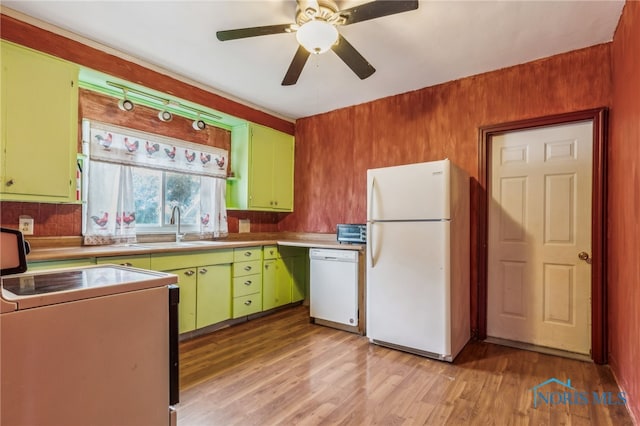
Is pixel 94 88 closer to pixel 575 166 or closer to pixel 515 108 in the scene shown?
pixel 515 108

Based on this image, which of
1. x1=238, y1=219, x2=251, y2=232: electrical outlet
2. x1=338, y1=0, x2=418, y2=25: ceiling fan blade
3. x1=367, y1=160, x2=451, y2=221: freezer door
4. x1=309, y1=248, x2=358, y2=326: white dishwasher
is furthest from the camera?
x1=238, y1=219, x2=251, y2=232: electrical outlet

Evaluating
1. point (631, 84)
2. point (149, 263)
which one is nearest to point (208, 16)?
point (149, 263)

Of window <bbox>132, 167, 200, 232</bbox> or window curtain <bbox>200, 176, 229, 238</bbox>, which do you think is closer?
window <bbox>132, 167, 200, 232</bbox>

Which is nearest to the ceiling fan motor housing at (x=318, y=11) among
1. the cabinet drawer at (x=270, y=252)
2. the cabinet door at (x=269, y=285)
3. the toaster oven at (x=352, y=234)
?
→ the toaster oven at (x=352, y=234)

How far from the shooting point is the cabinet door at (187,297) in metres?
2.89

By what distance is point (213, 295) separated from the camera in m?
3.17

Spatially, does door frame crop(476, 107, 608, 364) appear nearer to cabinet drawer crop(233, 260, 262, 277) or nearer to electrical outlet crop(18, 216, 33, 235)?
cabinet drawer crop(233, 260, 262, 277)

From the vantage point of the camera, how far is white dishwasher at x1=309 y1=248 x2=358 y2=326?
325 cm

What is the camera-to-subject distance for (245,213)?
14.0ft

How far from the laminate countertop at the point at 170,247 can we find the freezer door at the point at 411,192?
21.6 inches

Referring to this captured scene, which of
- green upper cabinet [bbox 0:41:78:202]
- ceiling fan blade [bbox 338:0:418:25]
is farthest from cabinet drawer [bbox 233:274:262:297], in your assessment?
ceiling fan blade [bbox 338:0:418:25]

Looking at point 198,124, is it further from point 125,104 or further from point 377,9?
point 377,9

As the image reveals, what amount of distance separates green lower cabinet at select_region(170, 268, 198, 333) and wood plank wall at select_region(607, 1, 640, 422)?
308 centimetres

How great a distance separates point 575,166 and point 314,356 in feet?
8.68
